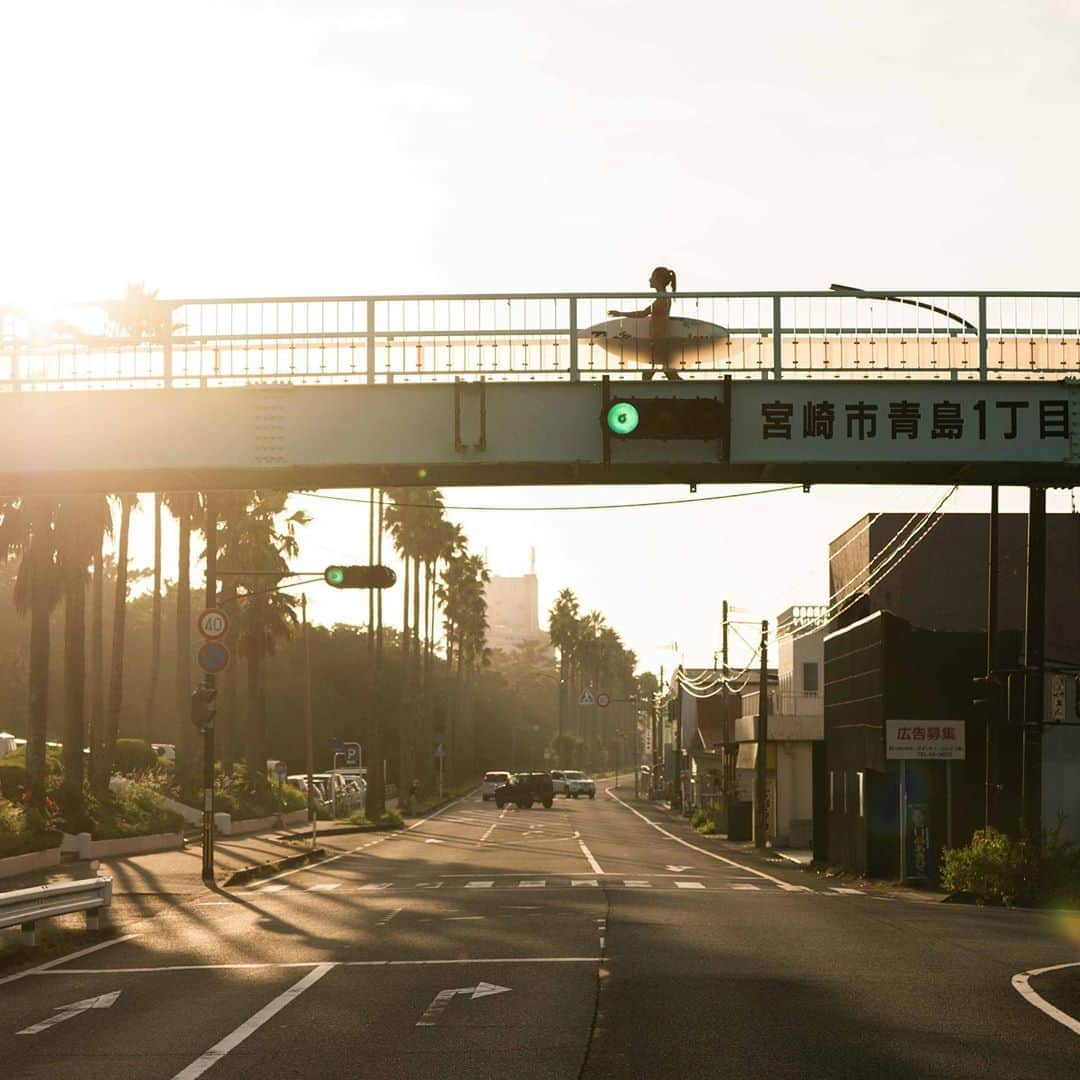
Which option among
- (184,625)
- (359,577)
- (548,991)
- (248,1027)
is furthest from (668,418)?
(184,625)

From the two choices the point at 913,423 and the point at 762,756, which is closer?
the point at 913,423

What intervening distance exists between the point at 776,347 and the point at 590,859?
77.5ft

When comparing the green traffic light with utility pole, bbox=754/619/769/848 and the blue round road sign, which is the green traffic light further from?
utility pole, bbox=754/619/769/848

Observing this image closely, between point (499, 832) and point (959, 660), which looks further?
point (499, 832)

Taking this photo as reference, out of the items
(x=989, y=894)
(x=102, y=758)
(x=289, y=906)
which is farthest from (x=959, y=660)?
→ (x=102, y=758)

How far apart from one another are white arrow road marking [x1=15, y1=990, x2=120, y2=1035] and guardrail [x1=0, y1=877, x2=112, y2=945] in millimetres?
3199

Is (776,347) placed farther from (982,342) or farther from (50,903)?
(50,903)

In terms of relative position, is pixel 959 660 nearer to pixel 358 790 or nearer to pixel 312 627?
pixel 358 790

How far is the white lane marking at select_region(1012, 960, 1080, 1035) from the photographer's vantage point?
13137 mm

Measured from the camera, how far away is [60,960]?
744 inches

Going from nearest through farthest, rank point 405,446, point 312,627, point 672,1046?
1. point 672,1046
2. point 405,446
3. point 312,627

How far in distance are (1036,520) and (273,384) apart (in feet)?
46.2

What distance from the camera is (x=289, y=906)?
86.7ft

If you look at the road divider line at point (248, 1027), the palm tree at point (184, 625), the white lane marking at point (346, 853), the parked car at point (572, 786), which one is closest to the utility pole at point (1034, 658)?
the white lane marking at point (346, 853)
